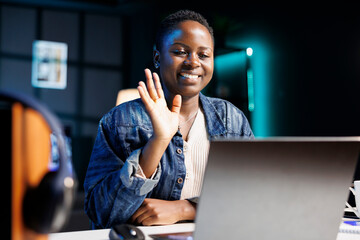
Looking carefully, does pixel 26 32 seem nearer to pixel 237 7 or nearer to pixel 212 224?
pixel 237 7

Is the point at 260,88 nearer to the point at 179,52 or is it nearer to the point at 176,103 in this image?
the point at 179,52

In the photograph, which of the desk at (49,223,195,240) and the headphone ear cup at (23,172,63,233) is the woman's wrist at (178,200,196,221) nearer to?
the desk at (49,223,195,240)

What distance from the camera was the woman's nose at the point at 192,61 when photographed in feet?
4.31

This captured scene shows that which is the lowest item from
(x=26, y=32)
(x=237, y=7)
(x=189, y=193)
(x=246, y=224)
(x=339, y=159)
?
(x=189, y=193)

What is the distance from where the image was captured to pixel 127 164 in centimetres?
104

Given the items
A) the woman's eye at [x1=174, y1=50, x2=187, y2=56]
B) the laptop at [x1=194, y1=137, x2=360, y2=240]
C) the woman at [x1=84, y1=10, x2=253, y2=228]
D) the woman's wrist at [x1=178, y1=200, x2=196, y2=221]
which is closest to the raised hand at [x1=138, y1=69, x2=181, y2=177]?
the woman at [x1=84, y1=10, x2=253, y2=228]

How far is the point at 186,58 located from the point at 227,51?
2.61m

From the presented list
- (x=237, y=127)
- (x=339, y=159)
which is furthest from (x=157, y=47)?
(x=339, y=159)

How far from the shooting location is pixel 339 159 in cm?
71

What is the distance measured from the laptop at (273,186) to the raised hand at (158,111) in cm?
42

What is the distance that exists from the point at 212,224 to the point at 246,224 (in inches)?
2.6

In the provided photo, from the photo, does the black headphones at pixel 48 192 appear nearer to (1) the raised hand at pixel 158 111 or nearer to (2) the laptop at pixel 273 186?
(2) the laptop at pixel 273 186

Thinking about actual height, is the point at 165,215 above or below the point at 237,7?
below

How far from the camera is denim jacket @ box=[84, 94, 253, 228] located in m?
1.09
